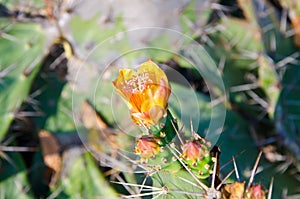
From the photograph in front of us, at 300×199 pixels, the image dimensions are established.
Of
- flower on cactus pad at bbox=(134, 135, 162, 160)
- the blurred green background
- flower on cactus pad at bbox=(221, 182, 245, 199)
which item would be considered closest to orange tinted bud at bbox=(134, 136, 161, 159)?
flower on cactus pad at bbox=(134, 135, 162, 160)

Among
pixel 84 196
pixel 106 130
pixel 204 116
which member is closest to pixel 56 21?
pixel 106 130

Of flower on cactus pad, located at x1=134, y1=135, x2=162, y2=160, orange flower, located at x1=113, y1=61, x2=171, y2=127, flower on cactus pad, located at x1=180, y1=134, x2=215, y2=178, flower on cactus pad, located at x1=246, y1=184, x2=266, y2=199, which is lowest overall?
flower on cactus pad, located at x1=246, y1=184, x2=266, y2=199

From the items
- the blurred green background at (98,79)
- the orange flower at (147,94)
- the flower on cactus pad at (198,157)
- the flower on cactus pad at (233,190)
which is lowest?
the blurred green background at (98,79)

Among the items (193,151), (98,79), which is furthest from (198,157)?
(98,79)

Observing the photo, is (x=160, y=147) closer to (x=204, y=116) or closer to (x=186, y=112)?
(x=186, y=112)

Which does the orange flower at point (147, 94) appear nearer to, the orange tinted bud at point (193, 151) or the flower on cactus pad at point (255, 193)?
the orange tinted bud at point (193, 151)

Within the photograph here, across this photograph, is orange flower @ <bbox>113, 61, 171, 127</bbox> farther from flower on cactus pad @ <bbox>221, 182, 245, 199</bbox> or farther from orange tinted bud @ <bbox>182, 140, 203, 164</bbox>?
flower on cactus pad @ <bbox>221, 182, 245, 199</bbox>

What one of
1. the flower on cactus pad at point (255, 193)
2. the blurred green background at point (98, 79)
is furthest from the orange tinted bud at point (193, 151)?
the blurred green background at point (98, 79)

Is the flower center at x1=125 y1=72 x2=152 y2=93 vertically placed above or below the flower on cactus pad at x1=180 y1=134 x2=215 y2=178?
above
